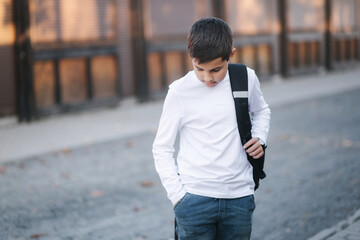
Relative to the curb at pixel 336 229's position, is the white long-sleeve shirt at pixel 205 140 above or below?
above

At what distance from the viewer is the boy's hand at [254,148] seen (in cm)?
272

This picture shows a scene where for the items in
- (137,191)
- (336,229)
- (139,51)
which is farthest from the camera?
(139,51)

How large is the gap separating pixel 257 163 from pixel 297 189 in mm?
4023

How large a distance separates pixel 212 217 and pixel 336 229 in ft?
8.74

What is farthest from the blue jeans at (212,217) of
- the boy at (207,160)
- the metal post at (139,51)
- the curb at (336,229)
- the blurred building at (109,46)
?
the metal post at (139,51)

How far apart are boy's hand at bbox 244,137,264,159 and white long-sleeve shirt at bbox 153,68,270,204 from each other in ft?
0.15

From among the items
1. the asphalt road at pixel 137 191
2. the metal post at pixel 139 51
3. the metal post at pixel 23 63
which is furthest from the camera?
the metal post at pixel 139 51

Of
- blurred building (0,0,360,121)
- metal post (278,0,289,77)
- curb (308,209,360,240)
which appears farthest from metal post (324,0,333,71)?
curb (308,209,360,240)

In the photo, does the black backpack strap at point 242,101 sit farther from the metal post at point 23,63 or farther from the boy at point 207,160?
the metal post at point 23,63

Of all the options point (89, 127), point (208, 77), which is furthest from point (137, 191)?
point (89, 127)

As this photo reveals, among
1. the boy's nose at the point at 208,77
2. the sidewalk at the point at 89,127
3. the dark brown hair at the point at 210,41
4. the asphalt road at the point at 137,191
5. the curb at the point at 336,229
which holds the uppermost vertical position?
the dark brown hair at the point at 210,41

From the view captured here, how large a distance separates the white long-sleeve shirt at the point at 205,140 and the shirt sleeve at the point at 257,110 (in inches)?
6.0

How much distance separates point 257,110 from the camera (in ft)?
9.69

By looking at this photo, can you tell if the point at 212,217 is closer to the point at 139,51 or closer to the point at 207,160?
the point at 207,160
